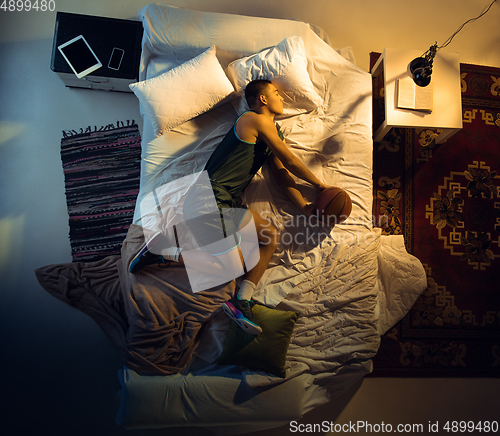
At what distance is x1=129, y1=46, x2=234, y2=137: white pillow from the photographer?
186 cm

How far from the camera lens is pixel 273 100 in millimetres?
1784

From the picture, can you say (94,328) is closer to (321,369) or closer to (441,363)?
(321,369)

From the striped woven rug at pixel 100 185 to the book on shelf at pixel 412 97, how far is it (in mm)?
1903

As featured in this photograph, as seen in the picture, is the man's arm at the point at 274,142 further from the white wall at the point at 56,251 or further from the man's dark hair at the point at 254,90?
the white wall at the point at 56,251

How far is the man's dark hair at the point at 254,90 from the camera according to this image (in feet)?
5.83

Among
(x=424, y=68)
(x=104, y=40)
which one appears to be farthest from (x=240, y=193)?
(x=104, y=40)

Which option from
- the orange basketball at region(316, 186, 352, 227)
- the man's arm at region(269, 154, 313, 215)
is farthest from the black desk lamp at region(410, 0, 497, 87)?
the man's arm at region(269, 154, 313, 215)

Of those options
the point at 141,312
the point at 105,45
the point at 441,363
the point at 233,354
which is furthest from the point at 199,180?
the point at 441,363

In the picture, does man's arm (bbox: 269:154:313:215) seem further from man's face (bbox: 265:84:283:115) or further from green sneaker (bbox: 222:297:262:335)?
green sneaker (bbox: 222:297:262:335)

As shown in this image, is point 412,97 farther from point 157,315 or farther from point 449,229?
point 157,315

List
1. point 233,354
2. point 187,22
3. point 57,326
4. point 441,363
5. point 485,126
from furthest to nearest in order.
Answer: point 485,126, point 441,363, point 57,326, point 187,22, point 233,354

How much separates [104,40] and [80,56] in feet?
0.64

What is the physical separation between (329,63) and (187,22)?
3.21ft

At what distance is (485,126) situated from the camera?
8.11ft
